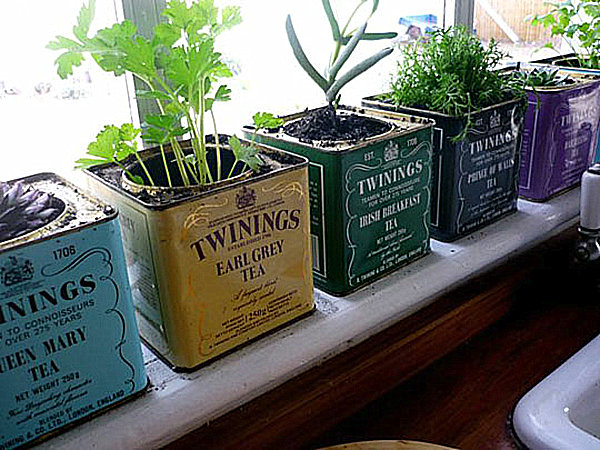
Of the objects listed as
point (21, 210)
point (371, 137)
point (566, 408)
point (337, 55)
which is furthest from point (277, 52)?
point (566, 408)

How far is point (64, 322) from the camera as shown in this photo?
0.56 meters

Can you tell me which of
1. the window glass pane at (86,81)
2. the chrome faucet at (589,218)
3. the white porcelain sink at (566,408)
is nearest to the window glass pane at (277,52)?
the window glass pane at (86,81)

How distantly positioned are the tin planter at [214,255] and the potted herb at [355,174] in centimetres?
6

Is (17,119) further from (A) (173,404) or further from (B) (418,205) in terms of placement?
(B) (418,205)

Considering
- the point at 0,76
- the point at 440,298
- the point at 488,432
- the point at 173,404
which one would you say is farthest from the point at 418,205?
the point at 0,76

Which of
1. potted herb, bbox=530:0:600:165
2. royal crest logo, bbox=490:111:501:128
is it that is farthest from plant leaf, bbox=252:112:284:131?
potted herb, bbox=530:0:600:165

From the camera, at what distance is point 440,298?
85 centimetres

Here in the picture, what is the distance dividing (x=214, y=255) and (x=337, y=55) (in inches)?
12.5

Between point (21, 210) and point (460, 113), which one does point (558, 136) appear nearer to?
point (460, 113)

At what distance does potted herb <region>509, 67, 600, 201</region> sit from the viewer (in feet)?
3.17

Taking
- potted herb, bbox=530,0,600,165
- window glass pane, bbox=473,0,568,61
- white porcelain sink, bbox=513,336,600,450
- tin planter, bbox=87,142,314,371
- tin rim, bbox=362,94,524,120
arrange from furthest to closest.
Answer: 1. window glass pane, bbox=473,0,568,61
2. potted herb, bbox=530,0,600,165
3. tin rim, bbox=362,94,524,120
4. white porcelain sink, bbox=513,336,600,450
5. tin planter, bbox=87,142,314,371

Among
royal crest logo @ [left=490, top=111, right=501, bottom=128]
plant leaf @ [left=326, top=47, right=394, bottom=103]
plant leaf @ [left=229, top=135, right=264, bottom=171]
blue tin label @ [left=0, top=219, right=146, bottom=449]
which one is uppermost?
plant leaf @ [left=326, top=47, right=394, bottom=103]

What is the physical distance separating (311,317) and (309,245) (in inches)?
3.8

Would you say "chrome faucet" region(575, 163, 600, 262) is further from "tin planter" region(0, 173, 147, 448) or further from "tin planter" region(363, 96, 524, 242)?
"tin planter" region(0, 173, 147, 448)
